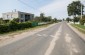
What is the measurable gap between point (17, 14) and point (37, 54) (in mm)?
82724

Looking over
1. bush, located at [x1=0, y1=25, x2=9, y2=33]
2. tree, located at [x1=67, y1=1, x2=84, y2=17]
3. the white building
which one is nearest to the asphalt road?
bush, located at [x1=0, y1=25, x2=9, y2=33]

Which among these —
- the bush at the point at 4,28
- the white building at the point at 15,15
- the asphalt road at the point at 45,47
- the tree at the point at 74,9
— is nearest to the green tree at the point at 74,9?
the tree at the point at 74,9

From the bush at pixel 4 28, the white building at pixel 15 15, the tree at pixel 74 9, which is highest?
the tree at pixel 74 9

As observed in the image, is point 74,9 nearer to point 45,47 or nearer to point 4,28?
point 4,28

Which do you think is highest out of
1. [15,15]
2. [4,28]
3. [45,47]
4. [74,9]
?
[74,9]

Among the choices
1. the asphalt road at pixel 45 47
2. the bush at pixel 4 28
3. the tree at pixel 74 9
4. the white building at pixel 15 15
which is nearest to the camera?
the asphalt road at pixel 45 47

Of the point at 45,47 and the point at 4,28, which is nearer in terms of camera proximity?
the point at 45,47

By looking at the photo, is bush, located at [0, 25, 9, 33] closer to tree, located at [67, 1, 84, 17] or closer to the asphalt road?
the asphalt road

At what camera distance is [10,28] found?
34.0 m

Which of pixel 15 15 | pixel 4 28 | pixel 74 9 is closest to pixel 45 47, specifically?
pixel 4 28

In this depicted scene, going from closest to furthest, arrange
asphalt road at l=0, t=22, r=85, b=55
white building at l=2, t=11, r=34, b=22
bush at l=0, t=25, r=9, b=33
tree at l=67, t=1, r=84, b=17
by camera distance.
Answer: asphalt road at l=0, t=22, r=85, b=55 → bush at l=0, t=25, r=9, b=33 → white building at l=2, t=11, r=34, b=22 → tree at l=67, t=1, r=84, b=17

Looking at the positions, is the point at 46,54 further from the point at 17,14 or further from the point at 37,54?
the point at 17,14

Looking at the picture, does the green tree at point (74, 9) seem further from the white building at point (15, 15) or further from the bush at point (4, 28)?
the bush at point (4, 28)

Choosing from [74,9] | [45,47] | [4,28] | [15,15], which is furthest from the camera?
[74,9]
